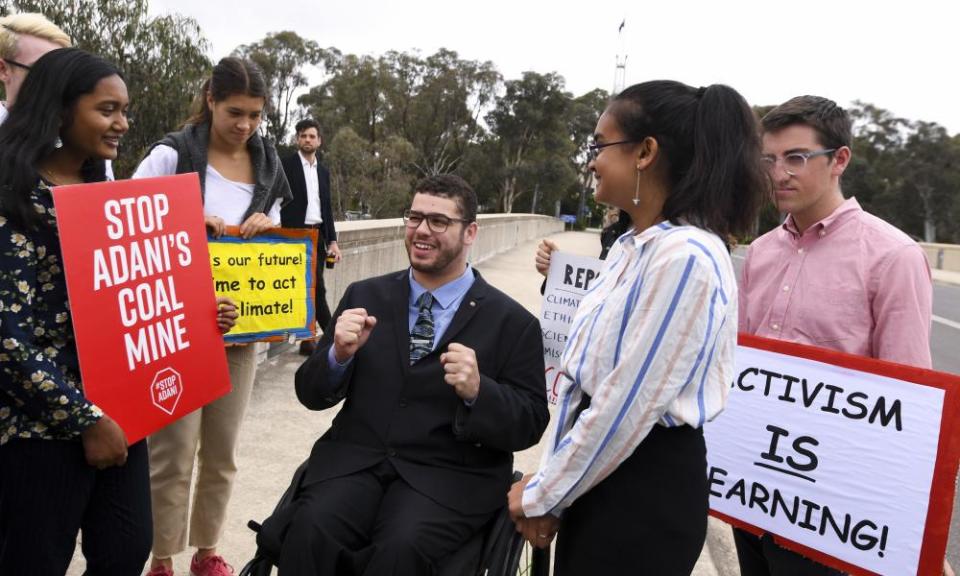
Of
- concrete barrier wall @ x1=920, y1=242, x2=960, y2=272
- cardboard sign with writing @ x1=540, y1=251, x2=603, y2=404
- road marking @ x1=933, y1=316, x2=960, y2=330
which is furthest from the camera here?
concrete barrier wall @ x1=920, y1=242, x2=960, y2=272

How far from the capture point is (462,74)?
45.5m

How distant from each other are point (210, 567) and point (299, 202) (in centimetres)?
338

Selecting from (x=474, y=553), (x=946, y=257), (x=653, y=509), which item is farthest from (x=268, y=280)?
(x=946, y=257)

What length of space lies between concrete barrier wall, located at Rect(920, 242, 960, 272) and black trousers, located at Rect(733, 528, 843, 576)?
35.9m

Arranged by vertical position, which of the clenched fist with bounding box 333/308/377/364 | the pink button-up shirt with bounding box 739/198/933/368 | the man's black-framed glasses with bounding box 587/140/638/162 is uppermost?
the man's black-framed glasses with bounding box 587/140/638/162

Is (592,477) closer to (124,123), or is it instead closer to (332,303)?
(124,123)

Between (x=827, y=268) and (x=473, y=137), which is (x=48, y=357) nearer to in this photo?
(x=827, y=268)

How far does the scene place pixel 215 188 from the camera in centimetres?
286

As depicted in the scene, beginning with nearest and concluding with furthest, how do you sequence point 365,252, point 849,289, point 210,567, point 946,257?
point 849,289
point 210,567
point 365,252
point 946,257

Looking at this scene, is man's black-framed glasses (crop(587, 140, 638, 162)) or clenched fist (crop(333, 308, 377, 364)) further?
clenched fist (crop(333, 308, 377, 364))

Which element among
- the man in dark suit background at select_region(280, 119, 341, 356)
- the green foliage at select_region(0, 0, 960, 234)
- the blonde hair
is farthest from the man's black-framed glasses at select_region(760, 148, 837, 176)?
the green foliage at select_region(0, 0, 960, 234)

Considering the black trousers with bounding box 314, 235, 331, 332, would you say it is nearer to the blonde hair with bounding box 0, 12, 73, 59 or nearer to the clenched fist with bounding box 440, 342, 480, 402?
the blonde hair with bounding box 0, 12, 73, 59

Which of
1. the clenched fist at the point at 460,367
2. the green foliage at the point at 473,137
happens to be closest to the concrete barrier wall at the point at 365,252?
the clenched fist at the point at 460,367

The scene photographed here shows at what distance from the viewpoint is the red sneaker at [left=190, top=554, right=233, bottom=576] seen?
2943mm
